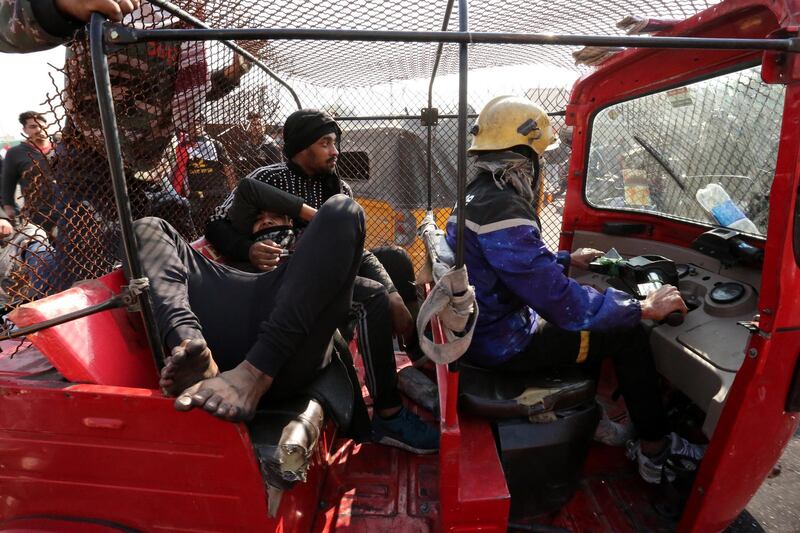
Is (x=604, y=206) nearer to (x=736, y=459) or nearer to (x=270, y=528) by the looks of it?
(x=736, y=459)

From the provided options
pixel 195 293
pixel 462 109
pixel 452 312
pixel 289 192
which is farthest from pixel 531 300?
pixel 289 192

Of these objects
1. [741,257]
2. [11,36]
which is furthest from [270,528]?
[741,257]

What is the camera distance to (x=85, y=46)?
56.9 inches

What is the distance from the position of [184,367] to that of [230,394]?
157 millimetres

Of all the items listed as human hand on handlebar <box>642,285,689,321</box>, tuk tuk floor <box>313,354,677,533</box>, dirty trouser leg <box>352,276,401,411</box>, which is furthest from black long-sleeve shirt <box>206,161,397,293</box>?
human hand on handlebar <box>642,285,689,321</box>

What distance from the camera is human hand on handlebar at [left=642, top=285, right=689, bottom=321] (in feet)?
5.98

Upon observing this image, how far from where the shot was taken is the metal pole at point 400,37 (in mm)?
1055

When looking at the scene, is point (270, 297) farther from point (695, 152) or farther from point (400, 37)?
point (695, 152)

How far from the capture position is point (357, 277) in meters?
2.33

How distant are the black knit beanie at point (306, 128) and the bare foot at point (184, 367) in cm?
154

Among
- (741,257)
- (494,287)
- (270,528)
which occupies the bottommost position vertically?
(270,528)

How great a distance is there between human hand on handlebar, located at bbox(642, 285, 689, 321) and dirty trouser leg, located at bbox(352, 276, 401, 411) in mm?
1173

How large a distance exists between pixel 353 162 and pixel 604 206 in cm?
362

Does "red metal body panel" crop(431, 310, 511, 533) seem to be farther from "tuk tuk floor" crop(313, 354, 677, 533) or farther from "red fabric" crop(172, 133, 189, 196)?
"red fabric" crop(172, 133, 189, 196)
